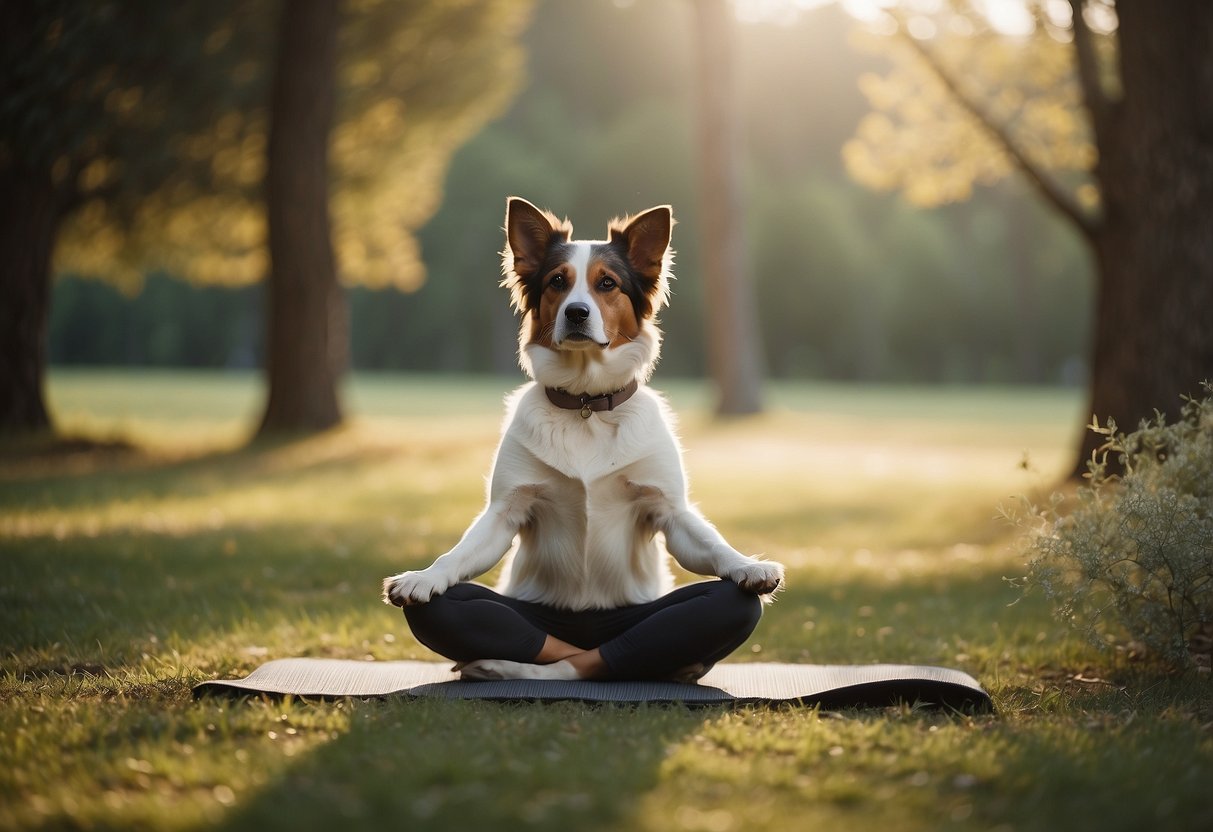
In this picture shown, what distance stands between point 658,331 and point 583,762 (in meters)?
1.89

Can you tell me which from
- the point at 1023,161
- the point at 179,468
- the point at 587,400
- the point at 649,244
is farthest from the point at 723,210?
the point at 587,400

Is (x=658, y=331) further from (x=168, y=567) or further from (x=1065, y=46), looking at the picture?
(x=1065, y=46)

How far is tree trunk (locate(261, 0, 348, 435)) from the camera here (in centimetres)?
1483

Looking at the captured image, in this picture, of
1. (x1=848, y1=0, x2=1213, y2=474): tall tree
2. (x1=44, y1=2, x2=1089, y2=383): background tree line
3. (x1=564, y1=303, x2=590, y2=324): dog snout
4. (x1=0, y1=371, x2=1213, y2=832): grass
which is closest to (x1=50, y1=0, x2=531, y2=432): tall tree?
(x1=0, y1=371, x2=1213, y2=832): grass

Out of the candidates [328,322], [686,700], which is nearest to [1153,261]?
[686,700]

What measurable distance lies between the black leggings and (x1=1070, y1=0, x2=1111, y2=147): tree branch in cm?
666

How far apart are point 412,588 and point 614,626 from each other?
89 cm

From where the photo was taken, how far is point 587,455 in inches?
170

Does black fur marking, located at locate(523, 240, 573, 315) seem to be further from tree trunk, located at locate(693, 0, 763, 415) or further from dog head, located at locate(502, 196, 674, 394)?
tree trunk, located at locate(693, 0, 763, 415)

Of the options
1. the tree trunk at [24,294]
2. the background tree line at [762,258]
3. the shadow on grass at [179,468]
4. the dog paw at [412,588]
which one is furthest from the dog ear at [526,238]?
the background tree line at [762,258]

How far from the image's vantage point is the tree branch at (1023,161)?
9617 millimetres

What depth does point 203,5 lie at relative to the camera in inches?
602

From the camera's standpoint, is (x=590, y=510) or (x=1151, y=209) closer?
(x=590, y=510)

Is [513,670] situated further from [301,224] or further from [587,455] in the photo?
[301,224]
